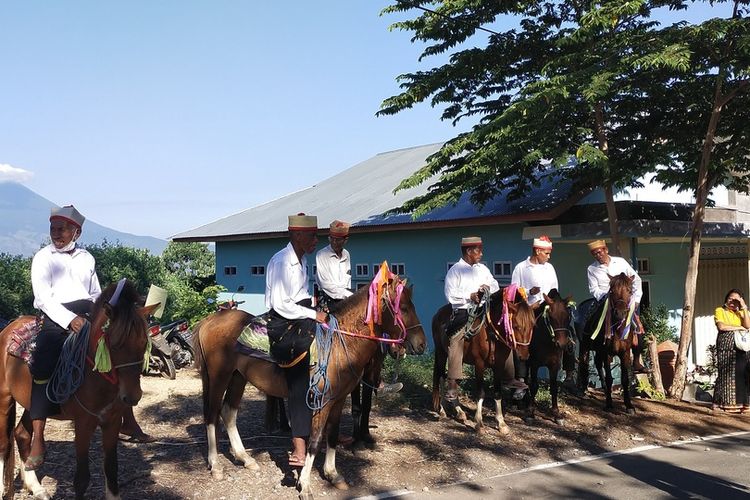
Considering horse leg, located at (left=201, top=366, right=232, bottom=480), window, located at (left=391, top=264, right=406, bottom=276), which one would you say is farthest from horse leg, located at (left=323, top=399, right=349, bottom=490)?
window, located at (left=391, top=264, right=406, bottom=276)

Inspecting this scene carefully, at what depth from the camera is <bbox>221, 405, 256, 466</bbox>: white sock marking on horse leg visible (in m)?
7.23

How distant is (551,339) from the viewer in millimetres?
9719

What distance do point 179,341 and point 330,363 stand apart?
858cm

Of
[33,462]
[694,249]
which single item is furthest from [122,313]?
[694,249]

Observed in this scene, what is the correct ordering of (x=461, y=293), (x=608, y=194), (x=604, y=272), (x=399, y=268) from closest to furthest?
(x=461, y=293) < (x=604, y=272) < (x=608, y=194) < (x=399, y=268)

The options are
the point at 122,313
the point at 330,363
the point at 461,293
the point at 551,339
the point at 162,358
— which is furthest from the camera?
the point at 162,358

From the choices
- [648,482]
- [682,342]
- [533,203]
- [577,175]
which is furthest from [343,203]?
[648,482]

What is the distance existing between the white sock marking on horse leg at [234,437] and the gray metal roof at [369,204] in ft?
22.1

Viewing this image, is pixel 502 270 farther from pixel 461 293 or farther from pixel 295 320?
pixel 295 320

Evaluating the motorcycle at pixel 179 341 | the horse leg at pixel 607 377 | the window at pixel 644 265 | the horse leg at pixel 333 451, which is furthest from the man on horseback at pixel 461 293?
the motorcycle at pixel 179 341

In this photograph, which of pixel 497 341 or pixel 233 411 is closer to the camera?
pixel 233 411

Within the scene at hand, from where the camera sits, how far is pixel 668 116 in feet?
36.9

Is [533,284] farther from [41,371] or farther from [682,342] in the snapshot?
[41,371]

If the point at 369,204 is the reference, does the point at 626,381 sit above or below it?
below
